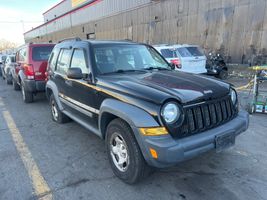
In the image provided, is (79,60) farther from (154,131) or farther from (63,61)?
(154,131)

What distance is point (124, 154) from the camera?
2941mm

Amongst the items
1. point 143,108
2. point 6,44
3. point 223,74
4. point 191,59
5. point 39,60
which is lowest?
point 223,74

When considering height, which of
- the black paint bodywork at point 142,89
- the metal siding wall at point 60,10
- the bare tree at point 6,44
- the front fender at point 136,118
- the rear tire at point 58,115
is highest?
the metal siding wall at point 60,10

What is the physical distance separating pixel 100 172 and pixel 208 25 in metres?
11.7

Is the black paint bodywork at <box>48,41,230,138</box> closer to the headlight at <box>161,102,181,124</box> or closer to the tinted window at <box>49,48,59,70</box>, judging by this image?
the headlight at <box>161,102,181,124</box>

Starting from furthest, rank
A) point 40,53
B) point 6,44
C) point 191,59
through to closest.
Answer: point 6,44 < point 191,59 < point 40,53

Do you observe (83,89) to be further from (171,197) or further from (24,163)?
(171,197)

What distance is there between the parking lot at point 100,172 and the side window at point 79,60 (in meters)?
1.44

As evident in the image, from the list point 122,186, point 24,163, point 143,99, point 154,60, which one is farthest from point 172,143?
point 24,163

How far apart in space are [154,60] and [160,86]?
5.06 ft

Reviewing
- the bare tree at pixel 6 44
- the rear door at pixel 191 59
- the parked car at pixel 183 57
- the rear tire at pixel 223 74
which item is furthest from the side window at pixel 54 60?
the bare tree at pixel 6 44

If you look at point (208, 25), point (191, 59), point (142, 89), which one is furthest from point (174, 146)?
point (208, 25)

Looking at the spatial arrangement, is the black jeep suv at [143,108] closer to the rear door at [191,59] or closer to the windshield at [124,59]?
the windshield at [124,59]

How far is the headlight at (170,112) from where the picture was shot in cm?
244
